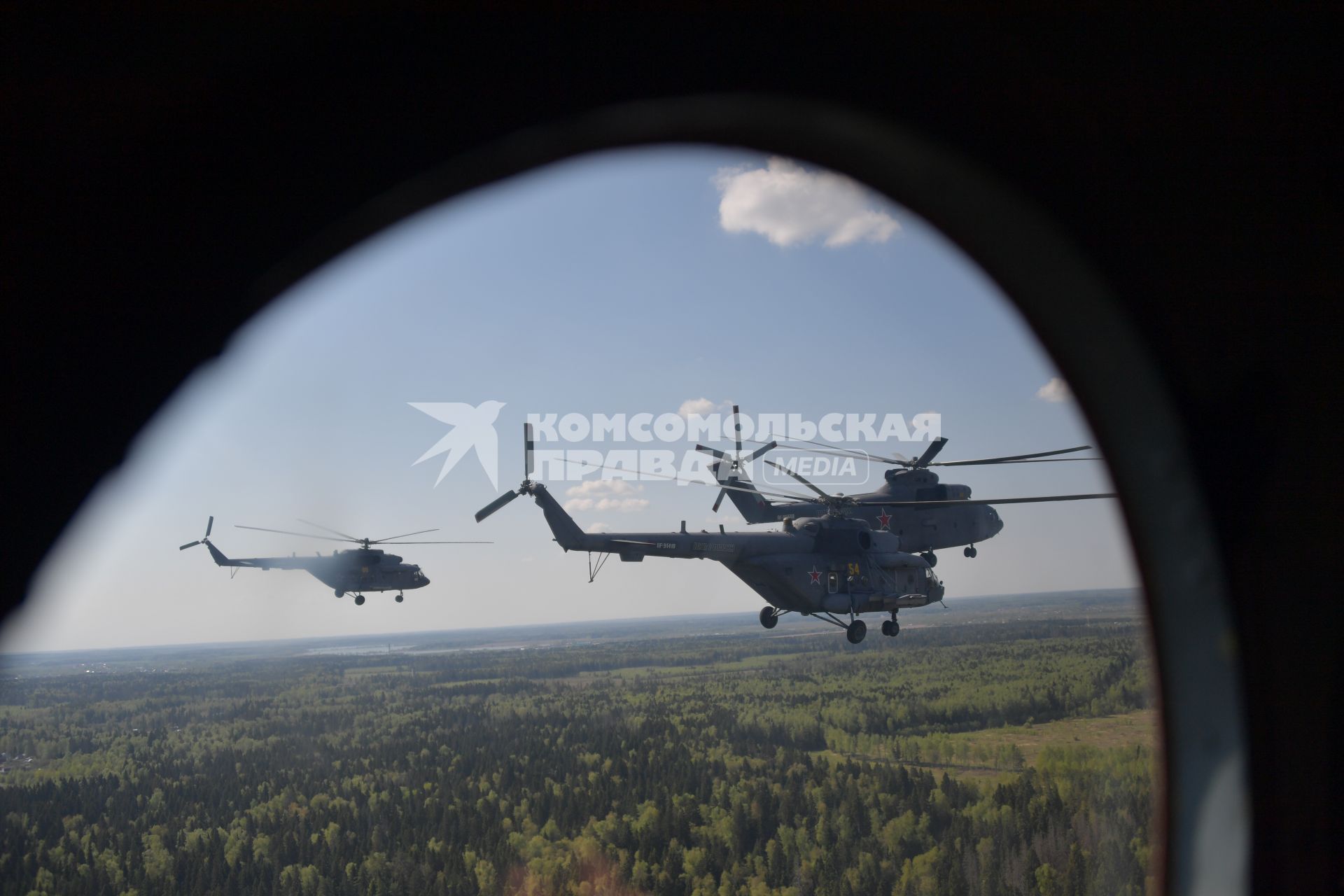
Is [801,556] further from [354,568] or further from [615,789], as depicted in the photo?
[615,789]

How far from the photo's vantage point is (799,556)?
15.4 metres

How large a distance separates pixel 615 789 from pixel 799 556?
112 feet

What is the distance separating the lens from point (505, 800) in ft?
146

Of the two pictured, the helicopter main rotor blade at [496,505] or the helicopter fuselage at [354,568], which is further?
the helicopter fuselage at [354,568]

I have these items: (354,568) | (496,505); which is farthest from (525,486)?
(354,568)

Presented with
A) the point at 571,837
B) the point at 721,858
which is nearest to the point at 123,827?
the point at 571,837

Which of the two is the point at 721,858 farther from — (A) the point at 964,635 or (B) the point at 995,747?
(A) the point at 964,635

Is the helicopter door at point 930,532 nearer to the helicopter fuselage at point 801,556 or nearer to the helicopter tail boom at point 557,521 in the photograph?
the helicopter fuselage at point 801,556

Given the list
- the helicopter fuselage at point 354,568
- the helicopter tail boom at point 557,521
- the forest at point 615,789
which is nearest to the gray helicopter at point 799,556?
the helicopter tail boom at point 557,521

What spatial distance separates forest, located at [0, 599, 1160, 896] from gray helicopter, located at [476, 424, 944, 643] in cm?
2772

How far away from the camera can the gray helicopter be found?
48.6ft

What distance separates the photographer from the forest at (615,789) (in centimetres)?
3884

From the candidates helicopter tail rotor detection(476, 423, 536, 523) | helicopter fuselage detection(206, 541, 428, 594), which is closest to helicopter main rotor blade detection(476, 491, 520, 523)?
helicopter tail rotor detection(476, 423, 536, 523)

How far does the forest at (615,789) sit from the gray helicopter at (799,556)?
2772 centimetres
